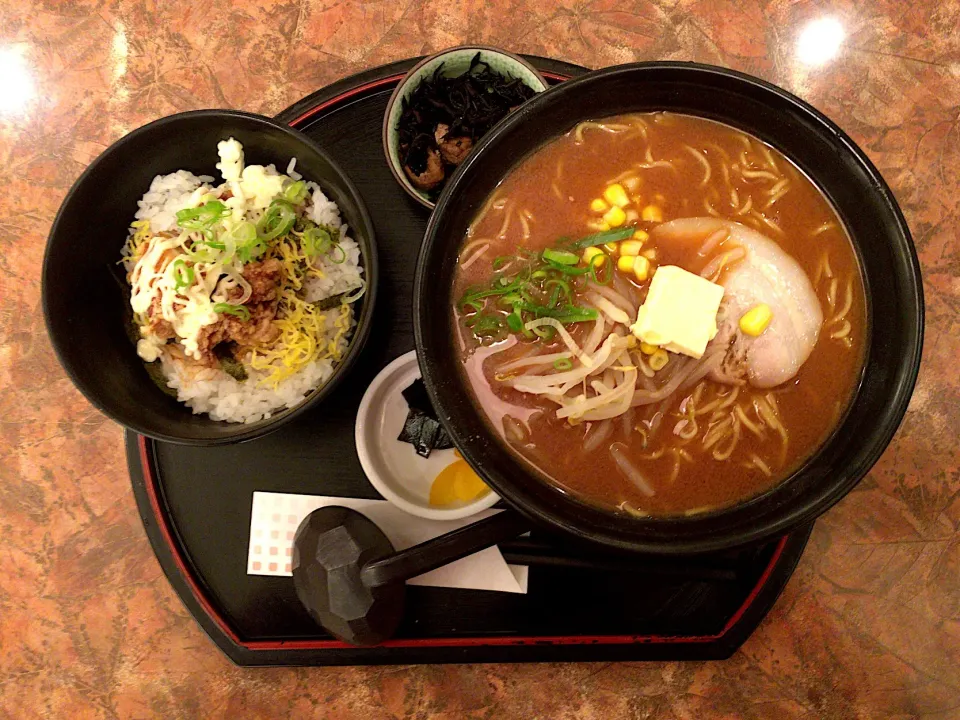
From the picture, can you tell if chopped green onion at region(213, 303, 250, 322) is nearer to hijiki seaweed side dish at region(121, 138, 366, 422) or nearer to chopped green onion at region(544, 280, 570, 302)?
hijiki seaweed side dish at region(121, 138, 366, 422)

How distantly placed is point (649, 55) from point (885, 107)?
105 cm

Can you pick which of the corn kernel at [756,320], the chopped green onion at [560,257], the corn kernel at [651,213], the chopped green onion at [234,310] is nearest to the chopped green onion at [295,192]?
the chopped green onion at [234,310]

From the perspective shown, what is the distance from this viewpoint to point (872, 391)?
177cm

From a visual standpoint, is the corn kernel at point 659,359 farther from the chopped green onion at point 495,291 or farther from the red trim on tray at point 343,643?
the red trim on tray at point 343,643

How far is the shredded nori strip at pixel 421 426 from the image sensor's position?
2342mm

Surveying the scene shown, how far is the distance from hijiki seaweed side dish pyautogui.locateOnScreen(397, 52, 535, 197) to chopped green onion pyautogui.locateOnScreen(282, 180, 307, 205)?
37 cm

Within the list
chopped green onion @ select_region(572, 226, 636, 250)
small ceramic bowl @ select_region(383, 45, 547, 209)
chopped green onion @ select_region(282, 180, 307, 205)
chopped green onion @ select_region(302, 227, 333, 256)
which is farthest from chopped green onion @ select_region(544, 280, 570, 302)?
chopped green onion @ select_region(282, 180, 307, 205)

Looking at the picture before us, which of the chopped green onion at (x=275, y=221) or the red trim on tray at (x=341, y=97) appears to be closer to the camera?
the chopped green onion at (x=275, y=221)

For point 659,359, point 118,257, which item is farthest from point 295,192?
point 659,359

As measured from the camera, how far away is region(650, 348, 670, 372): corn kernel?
179cm

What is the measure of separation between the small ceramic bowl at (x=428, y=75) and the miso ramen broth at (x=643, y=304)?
0.48 m

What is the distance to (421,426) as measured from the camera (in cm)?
235

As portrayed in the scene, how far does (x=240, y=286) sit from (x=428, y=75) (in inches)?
40.2

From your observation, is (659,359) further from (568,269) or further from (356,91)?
(356,91)
